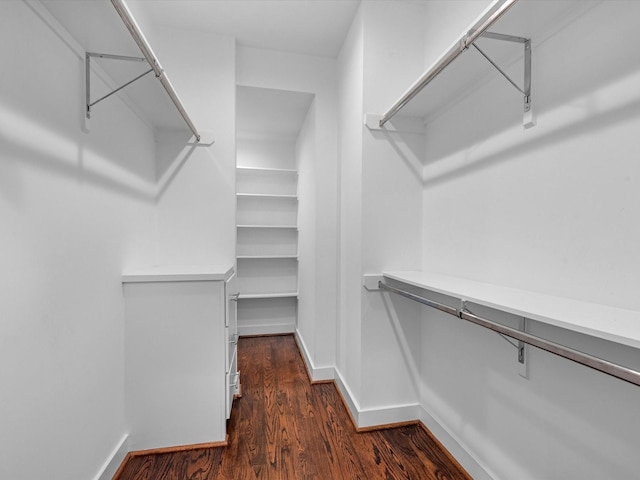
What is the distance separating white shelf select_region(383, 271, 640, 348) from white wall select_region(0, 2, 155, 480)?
55.5 inches

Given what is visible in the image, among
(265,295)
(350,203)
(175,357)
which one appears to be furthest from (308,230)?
(175,357)

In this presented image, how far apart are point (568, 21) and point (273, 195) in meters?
2.80

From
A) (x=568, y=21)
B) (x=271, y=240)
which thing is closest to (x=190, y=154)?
(x=271, y=240)

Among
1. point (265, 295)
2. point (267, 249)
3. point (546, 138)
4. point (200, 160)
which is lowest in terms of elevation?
point (265, 295)

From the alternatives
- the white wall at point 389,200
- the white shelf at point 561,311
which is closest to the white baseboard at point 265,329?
the white wall at point 389,200

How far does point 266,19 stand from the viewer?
2.07m

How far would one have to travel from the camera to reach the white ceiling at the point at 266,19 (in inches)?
76.0

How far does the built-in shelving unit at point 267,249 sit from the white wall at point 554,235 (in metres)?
2.24

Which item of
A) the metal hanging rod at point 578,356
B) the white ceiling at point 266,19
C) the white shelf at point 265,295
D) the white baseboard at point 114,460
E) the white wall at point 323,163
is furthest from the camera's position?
the white shelf at point 265,295

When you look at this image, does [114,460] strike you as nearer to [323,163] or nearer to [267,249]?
[323,163]

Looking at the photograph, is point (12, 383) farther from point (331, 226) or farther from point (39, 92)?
point (331, 226)

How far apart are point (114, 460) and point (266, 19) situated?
2699 mm

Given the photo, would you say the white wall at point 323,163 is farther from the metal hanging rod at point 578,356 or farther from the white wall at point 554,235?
the metal hanging rod at point 578,356

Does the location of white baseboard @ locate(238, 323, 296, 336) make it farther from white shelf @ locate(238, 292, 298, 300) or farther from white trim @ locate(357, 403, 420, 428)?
white trim @ locate(357, 403, 420, 428)
